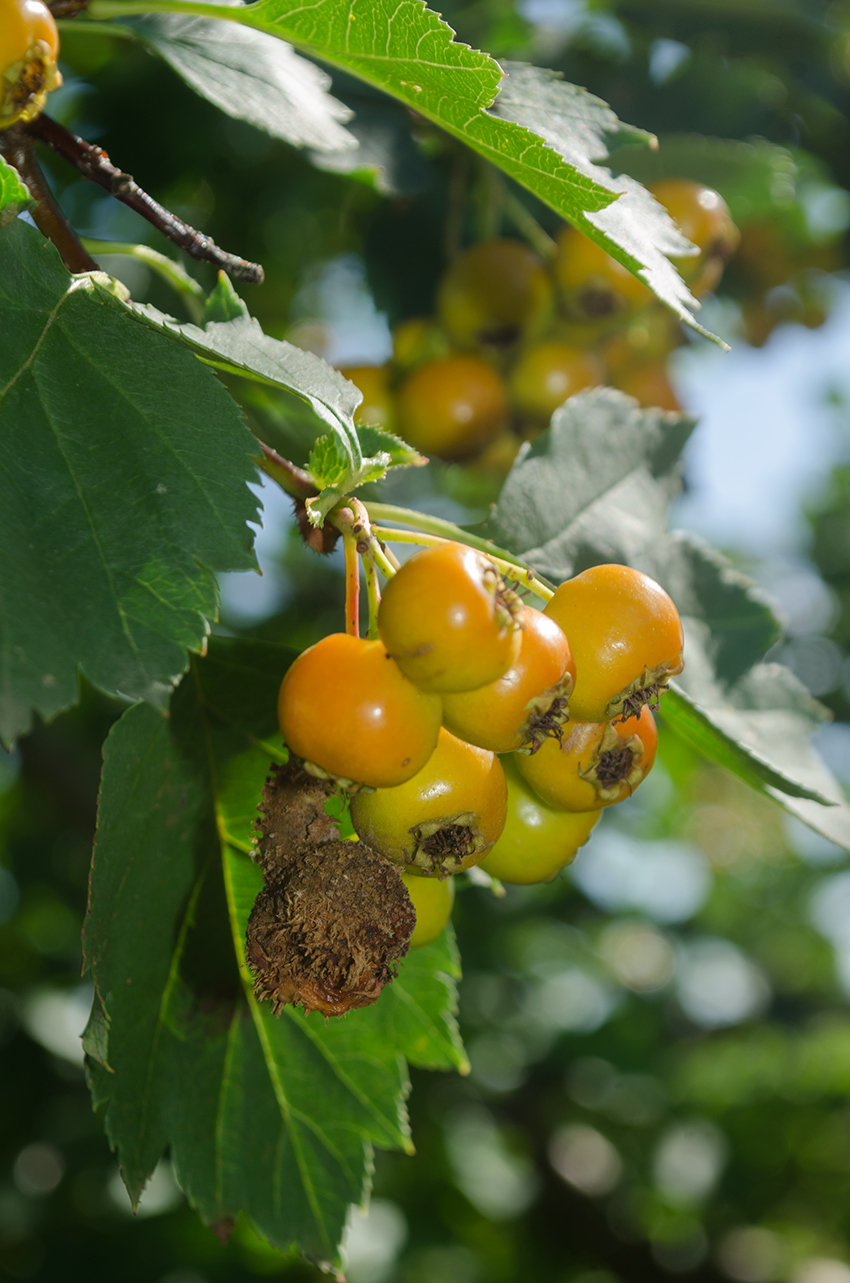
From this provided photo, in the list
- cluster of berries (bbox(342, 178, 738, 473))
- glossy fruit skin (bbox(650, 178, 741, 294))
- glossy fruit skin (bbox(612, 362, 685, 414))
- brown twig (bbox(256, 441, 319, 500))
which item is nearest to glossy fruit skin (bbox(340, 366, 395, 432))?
cluster of berries (bbox(342, 178, 738, 473))

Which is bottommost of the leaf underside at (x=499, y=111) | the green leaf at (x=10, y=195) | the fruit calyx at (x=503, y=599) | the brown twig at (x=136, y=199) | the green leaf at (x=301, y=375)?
the fruit calyx at (x=503, y=599)

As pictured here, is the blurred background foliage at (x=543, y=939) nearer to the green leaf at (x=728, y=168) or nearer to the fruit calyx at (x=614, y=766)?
the green leaf at (x=728, y=168)

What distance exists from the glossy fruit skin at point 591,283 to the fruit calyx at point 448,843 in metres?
1.08

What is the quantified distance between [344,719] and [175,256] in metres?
1.17

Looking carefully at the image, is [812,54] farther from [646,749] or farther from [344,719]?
[344,719]

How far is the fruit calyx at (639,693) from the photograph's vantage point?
757mm

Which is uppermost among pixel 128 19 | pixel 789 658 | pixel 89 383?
pixel 128 19

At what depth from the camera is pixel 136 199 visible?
88 cm

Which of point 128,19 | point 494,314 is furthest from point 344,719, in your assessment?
point 494,314

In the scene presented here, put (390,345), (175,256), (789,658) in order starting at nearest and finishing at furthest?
(175,256)
(390,345)
(789,658)

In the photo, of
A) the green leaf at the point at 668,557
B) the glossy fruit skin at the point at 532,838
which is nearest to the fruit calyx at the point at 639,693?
the glossy fruit skin at the point at 532,838

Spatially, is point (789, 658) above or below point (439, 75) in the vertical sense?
below

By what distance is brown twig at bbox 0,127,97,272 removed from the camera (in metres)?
0.85

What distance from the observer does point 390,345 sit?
74.0 inches
